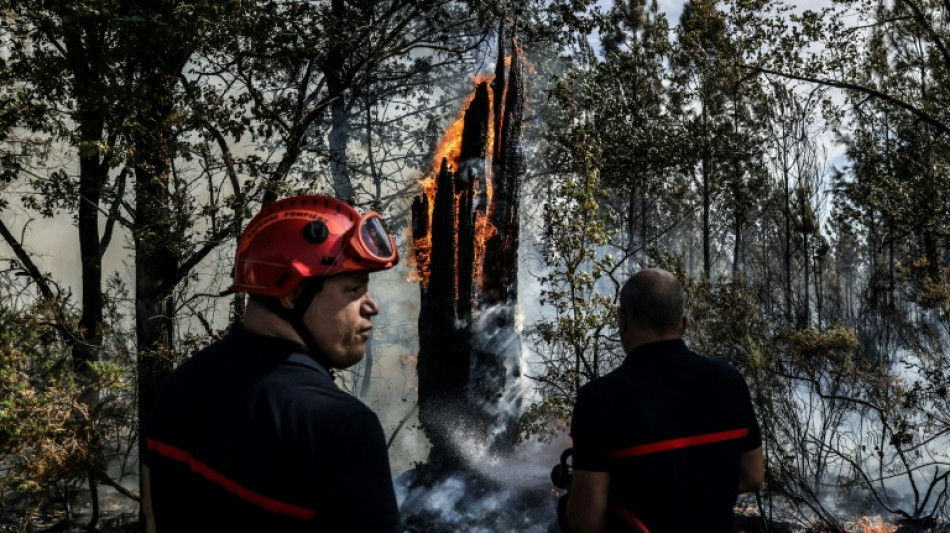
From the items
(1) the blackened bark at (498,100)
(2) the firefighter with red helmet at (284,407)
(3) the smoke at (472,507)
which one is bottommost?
(3) the smoke at (472,507)

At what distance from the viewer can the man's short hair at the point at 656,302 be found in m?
2.97

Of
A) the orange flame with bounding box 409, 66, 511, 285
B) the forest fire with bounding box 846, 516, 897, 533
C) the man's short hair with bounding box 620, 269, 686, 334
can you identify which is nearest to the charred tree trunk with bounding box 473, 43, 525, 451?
the orange flame with bounding box 409, 66, 511, 285

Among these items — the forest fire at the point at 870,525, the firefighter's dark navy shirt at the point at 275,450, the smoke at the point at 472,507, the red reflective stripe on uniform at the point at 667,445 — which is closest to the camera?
the firefighter's dark navy shirt at the point at 275,450

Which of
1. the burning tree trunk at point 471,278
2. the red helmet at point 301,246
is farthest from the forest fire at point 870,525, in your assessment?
the red helmet at point 301,246

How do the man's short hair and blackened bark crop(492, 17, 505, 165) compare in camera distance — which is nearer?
the man's short hair

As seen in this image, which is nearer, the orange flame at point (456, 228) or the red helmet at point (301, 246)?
the red helmet at point (301, 246)

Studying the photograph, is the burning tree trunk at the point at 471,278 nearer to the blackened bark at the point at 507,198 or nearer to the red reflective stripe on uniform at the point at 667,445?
the blackened bark at the point at 507,198

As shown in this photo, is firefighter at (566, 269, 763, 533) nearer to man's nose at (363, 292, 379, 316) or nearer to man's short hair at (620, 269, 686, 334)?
man's short hair at (620, 269, 686, 334)

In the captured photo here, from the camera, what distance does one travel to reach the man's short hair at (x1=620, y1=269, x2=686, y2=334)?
2971 mm

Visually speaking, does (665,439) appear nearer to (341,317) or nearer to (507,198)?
(341,317)

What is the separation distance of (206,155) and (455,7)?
32.3 feet

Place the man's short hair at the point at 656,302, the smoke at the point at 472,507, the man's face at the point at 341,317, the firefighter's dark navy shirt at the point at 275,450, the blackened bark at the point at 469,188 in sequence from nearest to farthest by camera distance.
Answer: the firefighter's dark navy shirt at the point at 275,450, the man's face at the point at 341,317, the man's short hair at the point at 656,302, the smoke at the point at 472,507, the blackened bark at the point at 469,188

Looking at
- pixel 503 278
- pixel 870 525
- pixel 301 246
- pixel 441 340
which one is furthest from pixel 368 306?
pixel 503 278

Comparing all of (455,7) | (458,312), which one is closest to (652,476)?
(458,312)
